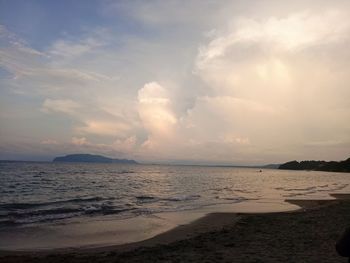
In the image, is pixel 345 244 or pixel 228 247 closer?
pixel 345 244

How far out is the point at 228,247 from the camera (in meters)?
13.9

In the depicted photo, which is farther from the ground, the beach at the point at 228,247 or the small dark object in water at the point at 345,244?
the small dark object in water at the point at 345,244

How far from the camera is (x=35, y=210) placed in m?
26.2

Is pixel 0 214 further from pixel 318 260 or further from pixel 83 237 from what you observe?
pixel 318 260

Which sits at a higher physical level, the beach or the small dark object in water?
the small dark object in water

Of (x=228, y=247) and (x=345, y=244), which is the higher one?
(x=345, y=244)

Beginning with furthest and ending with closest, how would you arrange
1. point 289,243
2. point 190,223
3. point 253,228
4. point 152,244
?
point 190,223 → point 253,228 → point 152,244 → point 289,243

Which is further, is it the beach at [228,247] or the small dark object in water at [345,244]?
the beach at [228,247]

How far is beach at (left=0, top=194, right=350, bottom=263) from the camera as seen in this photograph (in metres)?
12.2

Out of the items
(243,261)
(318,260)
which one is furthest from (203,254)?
A: (318,260)

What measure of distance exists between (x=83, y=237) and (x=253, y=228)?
25.9 feet

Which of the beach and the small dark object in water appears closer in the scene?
the small dark object in water

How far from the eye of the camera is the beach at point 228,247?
40.0 ft

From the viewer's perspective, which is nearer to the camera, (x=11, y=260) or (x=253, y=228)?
(x=11, y=260)
